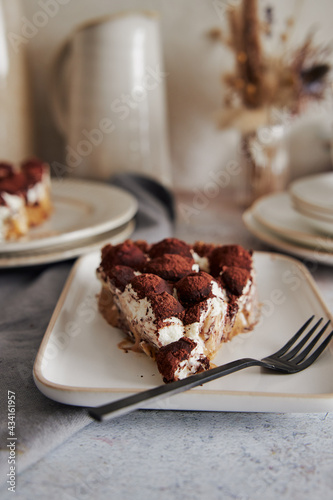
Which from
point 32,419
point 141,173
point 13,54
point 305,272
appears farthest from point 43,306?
point 13,54

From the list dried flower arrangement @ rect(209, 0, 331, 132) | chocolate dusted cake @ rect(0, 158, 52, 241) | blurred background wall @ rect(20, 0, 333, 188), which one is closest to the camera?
chocolate dusted cake @ rect(0, 158, 52, 241)

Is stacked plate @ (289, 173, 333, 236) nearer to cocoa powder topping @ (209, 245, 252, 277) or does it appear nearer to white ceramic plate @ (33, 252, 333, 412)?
white ceramic plate @ (33, 252, 333, 412)

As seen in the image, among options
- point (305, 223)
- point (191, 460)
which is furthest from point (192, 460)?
point (305, 223)

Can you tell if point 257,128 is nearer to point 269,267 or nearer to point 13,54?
point 269,267

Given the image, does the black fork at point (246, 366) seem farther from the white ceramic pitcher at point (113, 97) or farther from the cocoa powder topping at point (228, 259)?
the white ceramic pitcher at point (113, 97)

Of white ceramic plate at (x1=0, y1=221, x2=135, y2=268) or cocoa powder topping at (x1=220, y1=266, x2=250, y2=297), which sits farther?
white ceramic plate at (x1=0, y1=221, x2=135, y2=268)

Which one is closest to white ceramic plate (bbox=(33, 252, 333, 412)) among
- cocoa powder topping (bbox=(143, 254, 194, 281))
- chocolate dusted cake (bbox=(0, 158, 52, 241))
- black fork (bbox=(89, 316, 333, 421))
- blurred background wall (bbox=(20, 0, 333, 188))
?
black fork (bbox=(89, 316, 333, 421))

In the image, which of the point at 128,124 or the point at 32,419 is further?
the point at 128,124
